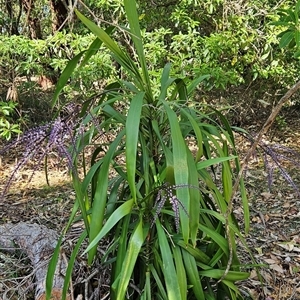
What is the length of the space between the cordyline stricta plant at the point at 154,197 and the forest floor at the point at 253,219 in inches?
8.4

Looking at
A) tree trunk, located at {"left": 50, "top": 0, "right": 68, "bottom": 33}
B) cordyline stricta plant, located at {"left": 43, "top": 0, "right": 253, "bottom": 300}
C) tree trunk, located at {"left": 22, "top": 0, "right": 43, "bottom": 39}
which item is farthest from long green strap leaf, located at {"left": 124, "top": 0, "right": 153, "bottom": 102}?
tree trunk, located at {"left": 50, "top": 0, "right": 68, "bottom": 33}

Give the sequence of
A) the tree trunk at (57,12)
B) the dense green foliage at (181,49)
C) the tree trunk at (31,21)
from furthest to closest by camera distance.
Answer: the tree trunk at (57,12), the tree trunk at (31,21), the dense green foliage at (181,49)

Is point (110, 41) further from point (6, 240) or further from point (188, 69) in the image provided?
point (188, 69)

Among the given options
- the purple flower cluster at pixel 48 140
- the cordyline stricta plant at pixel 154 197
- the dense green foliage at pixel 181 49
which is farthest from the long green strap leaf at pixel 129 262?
the dense green foliage at pixel 181 49

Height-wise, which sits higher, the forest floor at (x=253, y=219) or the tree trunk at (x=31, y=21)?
the tree trunk at (x=31, y=21)

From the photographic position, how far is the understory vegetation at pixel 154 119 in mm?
1112

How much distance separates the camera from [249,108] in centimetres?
432

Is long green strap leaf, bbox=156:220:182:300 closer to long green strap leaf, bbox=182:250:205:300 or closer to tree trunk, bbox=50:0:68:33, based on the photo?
long green strap leaf, bbox=182:250:205:300

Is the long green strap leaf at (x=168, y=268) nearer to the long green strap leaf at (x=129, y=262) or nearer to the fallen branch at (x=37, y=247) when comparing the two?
Result: the long green strap leaf at (x=129, y=262)

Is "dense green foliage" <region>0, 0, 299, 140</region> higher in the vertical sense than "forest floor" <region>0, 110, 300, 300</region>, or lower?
higher

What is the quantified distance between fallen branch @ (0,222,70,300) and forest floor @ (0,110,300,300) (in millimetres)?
47

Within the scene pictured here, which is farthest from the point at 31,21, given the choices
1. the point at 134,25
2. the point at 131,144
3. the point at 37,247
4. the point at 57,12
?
the point at 131,144

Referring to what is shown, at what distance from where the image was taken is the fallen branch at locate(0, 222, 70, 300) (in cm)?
160

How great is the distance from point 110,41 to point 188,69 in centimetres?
218
